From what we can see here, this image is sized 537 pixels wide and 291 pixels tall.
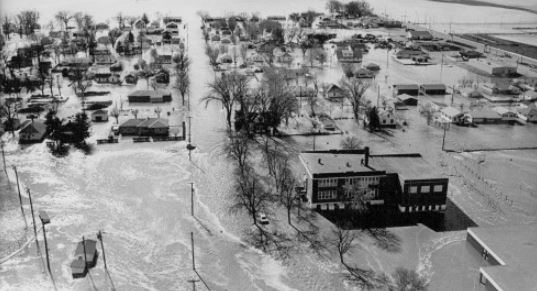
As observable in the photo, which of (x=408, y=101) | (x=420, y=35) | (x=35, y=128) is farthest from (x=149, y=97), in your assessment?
(x=420, y=35)

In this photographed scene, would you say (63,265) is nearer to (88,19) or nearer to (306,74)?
(306,74)

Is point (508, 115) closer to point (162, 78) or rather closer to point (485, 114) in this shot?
point (485, 114)

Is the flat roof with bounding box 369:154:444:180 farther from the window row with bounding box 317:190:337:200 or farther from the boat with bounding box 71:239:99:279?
the boat with bounding box 71:239:99:279

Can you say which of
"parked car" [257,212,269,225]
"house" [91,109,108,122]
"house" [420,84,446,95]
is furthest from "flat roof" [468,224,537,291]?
"house" [91,109,108,122]

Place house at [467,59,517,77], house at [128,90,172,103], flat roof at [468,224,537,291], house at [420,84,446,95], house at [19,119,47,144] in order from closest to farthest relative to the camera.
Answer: flat roof at [468,224,537,291] < house at [19,119,47,144] < house at [128,90,172,103] < house at [420,84,446,95] < house at [467,59,517,77]

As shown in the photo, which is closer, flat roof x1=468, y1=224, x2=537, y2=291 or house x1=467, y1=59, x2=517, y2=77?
flat roof x1=468, y1=224, x2=537, y2=291

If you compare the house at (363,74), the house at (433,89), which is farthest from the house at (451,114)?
the house at (363,74)

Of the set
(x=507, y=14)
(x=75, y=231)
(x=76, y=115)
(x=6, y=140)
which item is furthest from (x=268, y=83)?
(x=507, y=14)
